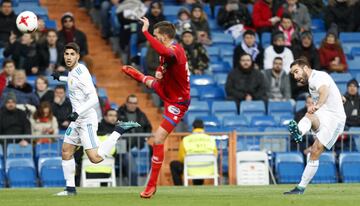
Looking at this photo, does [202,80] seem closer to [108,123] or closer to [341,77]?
[341,77]

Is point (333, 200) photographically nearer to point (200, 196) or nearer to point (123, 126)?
point (200, 196)

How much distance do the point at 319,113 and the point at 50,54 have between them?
9.56 metres

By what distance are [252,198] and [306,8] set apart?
13391 millimetres

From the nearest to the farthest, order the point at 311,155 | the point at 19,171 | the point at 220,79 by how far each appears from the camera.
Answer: the point at 311,155, the point at 19,171, the point at 220,79

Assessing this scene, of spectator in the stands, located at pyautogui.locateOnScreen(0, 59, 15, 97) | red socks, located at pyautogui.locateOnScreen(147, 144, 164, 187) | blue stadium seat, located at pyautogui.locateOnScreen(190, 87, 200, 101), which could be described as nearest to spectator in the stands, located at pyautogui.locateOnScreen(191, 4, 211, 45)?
blue stadium seat, located at pyautogui.locateOnScreen(190, 87, 200, 101)

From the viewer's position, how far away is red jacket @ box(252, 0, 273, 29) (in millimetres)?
30312

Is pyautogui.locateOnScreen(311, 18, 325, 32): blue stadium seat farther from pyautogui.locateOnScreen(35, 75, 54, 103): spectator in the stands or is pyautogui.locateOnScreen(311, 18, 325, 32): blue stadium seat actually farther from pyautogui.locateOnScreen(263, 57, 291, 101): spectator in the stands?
pyautogui.locateOnScreen(35, 75, 54, 103): spectator in the stands

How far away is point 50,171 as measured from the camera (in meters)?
24.1

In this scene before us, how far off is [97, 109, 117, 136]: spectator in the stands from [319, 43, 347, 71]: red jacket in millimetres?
6426

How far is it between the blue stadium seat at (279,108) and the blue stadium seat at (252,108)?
0.18 m

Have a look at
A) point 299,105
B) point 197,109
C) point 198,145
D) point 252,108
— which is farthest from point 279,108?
point 198,145

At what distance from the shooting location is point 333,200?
18.0 meters

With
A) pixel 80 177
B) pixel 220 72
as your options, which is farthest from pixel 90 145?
pixel 220 72

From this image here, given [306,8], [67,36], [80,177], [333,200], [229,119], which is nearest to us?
[333,200]
